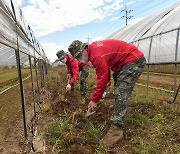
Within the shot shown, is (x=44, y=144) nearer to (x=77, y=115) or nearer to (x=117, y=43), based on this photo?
(x=77, y=115)

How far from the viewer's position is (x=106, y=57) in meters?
3.27

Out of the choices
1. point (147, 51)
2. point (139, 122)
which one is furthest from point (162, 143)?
point (147, 51)

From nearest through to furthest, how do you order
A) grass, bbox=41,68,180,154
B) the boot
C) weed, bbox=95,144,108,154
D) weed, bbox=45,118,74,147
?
weed, bbox=95,144,108,154
grass, bbox=41,68,180,154
weed, bbox=45,118,74,147
the boot

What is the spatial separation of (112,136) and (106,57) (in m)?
1.07

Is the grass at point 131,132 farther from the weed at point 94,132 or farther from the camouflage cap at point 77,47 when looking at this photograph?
the camouflage cap at point 77,47

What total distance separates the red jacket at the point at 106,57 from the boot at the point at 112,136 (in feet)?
1.72

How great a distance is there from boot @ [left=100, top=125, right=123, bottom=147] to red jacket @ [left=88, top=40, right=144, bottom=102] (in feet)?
1.72

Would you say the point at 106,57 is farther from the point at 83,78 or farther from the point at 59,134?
the point at 83,78

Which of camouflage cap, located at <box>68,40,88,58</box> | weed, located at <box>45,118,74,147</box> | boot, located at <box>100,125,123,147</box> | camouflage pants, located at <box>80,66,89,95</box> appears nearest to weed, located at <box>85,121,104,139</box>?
boot, located at <box>100,125,123,147</box>

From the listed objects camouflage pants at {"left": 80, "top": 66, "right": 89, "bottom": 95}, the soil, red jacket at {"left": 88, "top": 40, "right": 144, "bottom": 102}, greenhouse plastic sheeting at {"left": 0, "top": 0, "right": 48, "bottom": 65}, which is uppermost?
greenhouse plastic sheeting at {"left": 0, "top": 0, "right": 48, "bottom": 65}

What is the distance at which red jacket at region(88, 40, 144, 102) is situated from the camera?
10.3ft

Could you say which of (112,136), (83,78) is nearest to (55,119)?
(112,136)

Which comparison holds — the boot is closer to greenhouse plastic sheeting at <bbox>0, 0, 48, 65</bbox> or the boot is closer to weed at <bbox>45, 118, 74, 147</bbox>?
weed at <bbox>45, 118, 74, 147</bbox>

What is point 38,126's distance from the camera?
4293 millimetres
